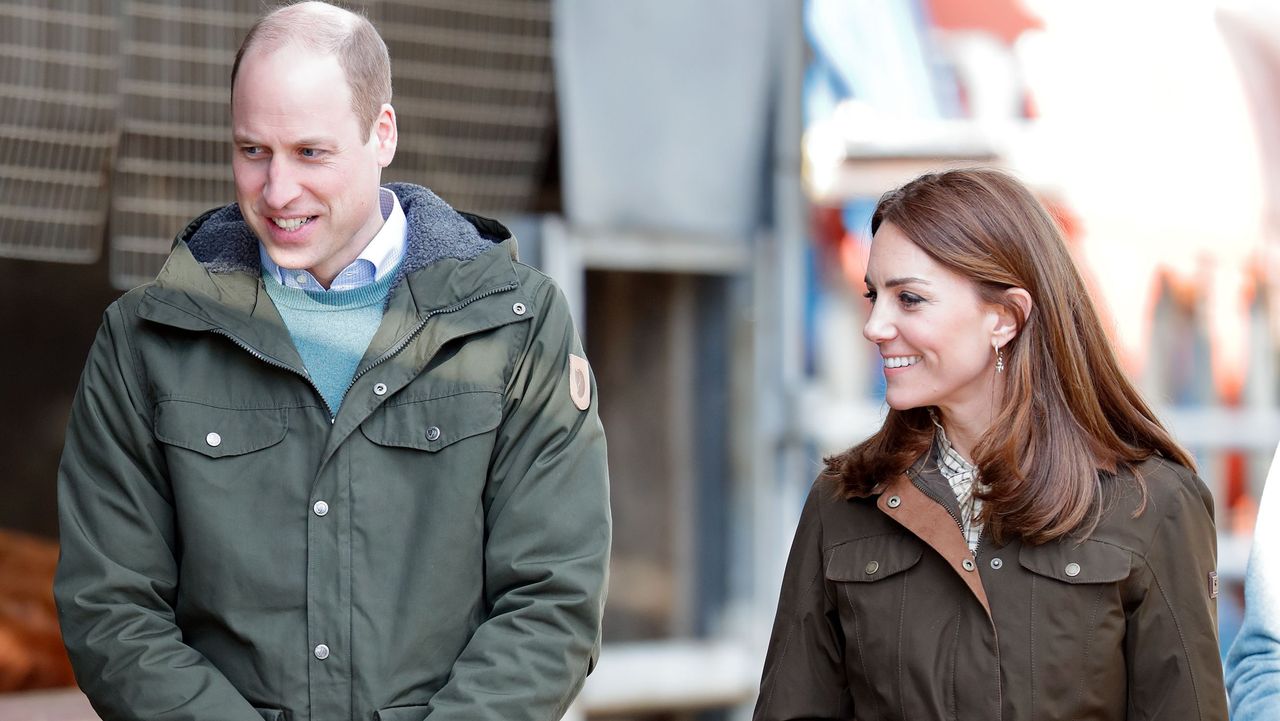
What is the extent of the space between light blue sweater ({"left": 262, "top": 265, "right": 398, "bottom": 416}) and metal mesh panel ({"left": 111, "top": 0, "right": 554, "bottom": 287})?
2394 mm

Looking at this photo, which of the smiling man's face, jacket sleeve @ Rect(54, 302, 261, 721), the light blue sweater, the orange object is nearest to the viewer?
jacket sleeve @ Rect(54, 302, 261, 721)

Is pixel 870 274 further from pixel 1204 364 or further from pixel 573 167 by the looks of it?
pixel 1204 364

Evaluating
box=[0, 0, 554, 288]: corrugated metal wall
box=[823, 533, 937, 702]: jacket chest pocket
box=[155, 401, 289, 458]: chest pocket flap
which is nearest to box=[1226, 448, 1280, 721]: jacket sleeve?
box=[823, 533, 937, 702]: jacket chest pocket

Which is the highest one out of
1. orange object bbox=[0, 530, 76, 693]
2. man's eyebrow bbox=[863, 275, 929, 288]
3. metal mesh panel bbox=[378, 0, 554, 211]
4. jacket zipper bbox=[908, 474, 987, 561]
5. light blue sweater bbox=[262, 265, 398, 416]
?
metal mesh panel bbox=[378, 0, 554, 211]

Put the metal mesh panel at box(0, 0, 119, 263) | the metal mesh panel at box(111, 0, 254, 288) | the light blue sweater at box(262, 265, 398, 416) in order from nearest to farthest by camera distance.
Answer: the light blue sweater at box(262, 265, 398, 416)
the metal mesh panel at box(0, 0, 119, 263)
the metal mesh panel at box(111, 0, 254, 288)

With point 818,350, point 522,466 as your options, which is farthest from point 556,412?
point 818,350

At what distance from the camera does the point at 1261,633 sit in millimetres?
2828

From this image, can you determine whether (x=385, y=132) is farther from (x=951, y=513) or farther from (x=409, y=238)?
(x=951, y=513)

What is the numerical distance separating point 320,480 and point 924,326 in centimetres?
106

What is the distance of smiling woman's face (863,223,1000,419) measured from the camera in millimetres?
2678

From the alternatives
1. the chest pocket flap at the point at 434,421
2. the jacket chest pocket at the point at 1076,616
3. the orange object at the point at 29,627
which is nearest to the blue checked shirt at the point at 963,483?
the jacket chest pocket at the point at 1076,616

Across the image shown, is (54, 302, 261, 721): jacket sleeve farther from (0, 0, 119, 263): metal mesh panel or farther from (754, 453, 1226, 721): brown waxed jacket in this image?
(0, 0, 119, 263): metal mesh panel

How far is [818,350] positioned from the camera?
5.84m

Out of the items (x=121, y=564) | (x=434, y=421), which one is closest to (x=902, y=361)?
(x=434, y=421)
